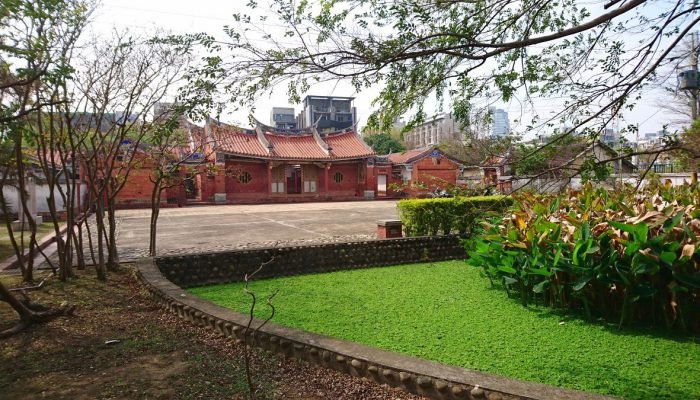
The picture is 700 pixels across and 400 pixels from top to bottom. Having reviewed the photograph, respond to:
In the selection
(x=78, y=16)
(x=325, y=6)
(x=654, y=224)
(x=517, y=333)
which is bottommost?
(x=517, y=333)

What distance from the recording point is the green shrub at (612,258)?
3.75m

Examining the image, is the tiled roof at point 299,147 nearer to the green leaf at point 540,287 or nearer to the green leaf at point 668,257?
the green leaf at point 540,287


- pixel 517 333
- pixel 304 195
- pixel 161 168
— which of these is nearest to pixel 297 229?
pixel 161 168

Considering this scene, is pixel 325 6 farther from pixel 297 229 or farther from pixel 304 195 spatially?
pixel 304 195

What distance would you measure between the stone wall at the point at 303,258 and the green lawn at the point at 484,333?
321 mm

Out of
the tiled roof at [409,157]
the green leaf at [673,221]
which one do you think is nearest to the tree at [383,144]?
the tiled roof at [409,157]

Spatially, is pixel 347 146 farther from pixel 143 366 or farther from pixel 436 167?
pixel 143 366

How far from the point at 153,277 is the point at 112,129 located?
2.61 meters

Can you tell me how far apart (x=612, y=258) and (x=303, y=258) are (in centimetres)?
415

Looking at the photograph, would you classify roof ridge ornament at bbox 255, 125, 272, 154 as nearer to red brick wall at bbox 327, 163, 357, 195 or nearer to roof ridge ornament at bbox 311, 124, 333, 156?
roof ridge ornament at bbox 311, 124, 333, 156

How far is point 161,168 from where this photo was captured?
6809 millimetres

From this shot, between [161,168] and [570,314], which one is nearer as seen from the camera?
[570,314]

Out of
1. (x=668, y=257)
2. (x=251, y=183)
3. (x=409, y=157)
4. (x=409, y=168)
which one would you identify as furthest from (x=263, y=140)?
(x=668, y=257)

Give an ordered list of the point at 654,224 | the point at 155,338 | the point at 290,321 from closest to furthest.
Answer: the point at 155,338 < the point at 654,224 < the point at 290,321
